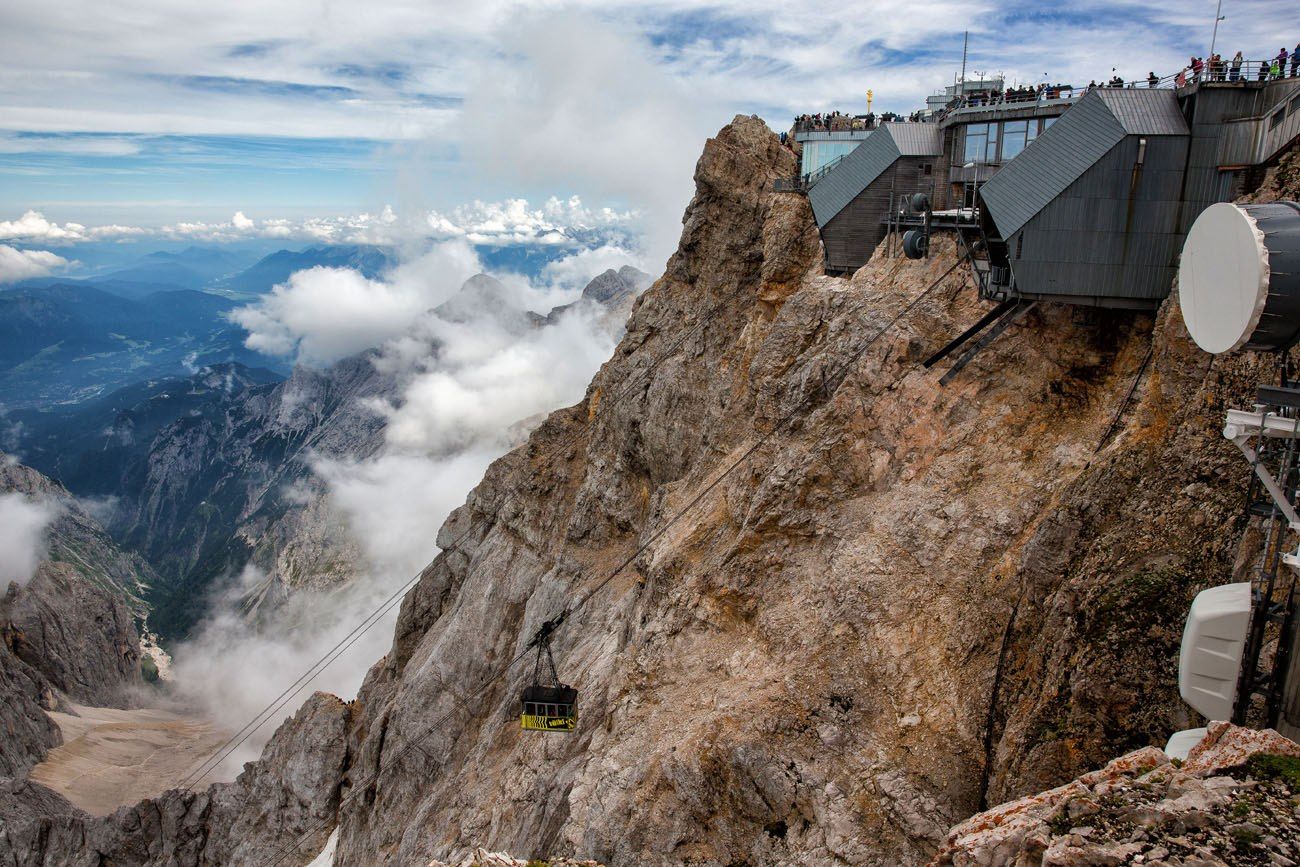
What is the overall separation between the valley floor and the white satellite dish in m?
158

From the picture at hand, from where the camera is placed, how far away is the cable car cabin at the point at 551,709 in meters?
28.7

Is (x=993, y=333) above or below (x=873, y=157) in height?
below

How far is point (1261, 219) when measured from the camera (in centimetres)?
1341

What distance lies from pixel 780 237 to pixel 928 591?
76.9 feet

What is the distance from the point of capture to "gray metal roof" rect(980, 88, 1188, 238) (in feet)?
68.5

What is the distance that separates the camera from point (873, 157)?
35719 millimetres

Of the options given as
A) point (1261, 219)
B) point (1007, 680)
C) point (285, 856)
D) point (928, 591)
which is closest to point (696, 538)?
point (928, 591)

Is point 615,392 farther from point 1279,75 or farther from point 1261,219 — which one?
point 1261,219

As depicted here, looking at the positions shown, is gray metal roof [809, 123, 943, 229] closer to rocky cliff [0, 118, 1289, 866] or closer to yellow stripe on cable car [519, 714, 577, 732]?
rocky cliff [0, 118, 1289, 866]

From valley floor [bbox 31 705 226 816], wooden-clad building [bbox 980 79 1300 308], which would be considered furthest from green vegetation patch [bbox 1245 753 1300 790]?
valley floor [bbox 31 705 226 816]

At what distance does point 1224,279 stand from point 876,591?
37.7 feet

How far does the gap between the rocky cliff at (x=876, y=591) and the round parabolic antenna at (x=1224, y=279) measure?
2139 millimetres

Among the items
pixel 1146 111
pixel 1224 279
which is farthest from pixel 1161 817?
pixel 1146 111

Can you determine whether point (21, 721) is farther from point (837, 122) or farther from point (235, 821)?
point (837, 122)
